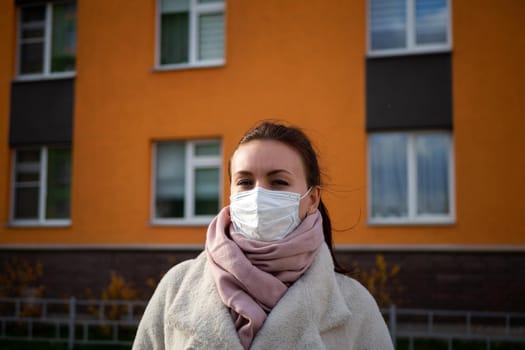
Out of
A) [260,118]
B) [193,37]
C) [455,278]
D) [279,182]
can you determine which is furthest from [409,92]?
[279,182]

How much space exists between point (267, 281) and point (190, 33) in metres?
10.8

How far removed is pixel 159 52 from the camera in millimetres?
12734

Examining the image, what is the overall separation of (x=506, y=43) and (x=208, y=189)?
19.3 ft

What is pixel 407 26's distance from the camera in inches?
449

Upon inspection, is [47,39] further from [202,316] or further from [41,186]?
[202,316]

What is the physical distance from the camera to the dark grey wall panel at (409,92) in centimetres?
1091

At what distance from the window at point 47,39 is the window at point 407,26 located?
621 cm

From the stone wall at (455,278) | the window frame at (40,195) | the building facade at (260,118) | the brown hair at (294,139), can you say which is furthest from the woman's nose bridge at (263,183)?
the window frame at (40,195)

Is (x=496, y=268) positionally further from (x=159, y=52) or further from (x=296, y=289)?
(x=296, y=289)

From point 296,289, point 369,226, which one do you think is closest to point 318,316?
point 296,289

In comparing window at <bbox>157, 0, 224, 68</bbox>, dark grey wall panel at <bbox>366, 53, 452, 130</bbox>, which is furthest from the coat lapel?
window at <bbox>157, 0, 224, 68</bbox>

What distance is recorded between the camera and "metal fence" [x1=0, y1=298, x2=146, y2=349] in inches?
327

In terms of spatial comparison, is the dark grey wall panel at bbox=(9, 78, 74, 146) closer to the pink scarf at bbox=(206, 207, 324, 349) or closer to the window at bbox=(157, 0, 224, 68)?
the window at bbox=(157, 0, 224, 68)

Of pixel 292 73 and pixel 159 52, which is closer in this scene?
pixel 292 73
